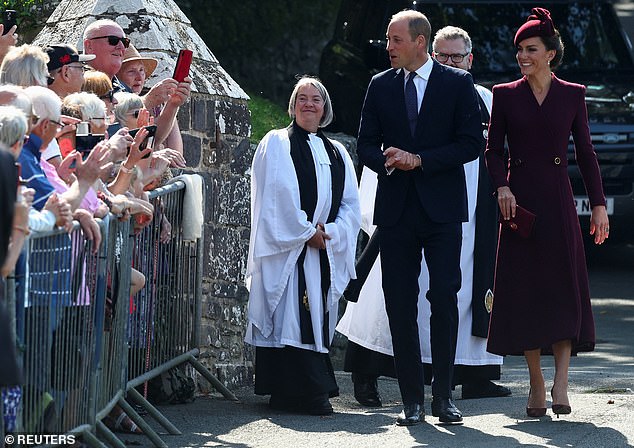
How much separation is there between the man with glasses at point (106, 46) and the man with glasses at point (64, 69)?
0.63 m

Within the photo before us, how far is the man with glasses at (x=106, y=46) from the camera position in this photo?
8.03 metres

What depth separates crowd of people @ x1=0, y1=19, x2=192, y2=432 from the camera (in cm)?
537

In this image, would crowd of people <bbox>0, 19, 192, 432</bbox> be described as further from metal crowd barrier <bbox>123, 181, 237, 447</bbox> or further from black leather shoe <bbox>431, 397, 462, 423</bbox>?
black leather shoe <bbox>431, 397, 462, 423</bbox>

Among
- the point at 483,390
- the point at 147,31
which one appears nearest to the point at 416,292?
the point at 483,390

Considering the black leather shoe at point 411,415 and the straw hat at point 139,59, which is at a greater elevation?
the straw hat at point 139,59

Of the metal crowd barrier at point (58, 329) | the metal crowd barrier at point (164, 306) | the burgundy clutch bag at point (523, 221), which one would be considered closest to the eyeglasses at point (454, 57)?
the burgundy clutch bag at point (523, 221)

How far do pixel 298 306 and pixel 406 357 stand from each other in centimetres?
94

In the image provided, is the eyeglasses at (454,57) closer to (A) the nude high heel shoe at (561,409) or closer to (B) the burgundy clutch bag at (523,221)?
(B) the burgundy clutch bag at (523,221)

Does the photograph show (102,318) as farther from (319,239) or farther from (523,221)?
(523,221)

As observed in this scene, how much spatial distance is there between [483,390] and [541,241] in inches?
52.6

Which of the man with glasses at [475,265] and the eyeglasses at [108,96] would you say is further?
the man with glasses at [475,265]

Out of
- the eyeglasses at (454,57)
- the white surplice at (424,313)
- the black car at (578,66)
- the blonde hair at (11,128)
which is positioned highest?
the black car at (578,66)

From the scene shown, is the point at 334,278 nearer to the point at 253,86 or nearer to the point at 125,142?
the point at 125,142

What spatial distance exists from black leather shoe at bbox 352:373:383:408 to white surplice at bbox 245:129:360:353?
0.33 m
